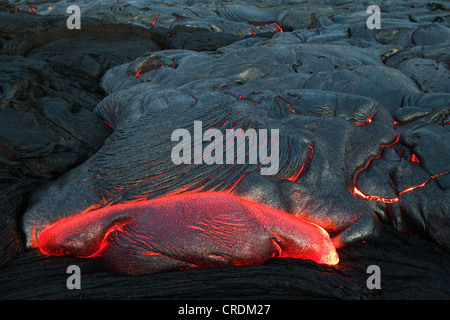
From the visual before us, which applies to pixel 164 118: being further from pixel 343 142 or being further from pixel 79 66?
pixel 79 66

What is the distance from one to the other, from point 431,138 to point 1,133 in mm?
3104

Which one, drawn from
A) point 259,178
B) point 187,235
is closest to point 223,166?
point 259,178

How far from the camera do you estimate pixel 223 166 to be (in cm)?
246

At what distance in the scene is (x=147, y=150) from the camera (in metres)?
2.52

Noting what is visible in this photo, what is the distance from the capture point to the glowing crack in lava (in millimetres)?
2033

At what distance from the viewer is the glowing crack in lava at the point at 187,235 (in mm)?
2033

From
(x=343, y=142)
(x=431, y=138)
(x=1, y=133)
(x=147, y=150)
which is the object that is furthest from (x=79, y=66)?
(x=431, y=138)

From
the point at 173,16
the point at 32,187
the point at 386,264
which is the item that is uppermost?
the point at 173,16

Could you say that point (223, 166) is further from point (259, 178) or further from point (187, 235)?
point (187, 235)

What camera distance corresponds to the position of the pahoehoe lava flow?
6.96 feet

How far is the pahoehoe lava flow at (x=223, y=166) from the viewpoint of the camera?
2121mm
